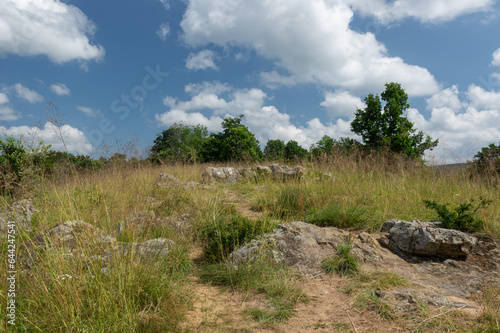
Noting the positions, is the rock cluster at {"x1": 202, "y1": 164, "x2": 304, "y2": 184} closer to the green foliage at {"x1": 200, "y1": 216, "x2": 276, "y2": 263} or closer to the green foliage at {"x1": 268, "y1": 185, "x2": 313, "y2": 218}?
the green foliage at {"x1": 268, "y1": 185, "x2": 313, "y2": 218}

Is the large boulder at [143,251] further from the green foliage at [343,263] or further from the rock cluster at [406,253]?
the green foliage at [343,263]

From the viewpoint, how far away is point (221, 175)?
1123 cm

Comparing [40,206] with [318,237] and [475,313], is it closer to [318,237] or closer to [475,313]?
[318,237]

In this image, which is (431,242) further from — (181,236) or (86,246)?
(86,246)

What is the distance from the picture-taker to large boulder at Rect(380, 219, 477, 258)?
12.6ft

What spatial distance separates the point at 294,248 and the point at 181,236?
67.4 inches

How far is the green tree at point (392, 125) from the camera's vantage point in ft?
46.9

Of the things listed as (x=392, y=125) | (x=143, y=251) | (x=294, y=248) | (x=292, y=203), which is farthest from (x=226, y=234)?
(x=392, y=125)

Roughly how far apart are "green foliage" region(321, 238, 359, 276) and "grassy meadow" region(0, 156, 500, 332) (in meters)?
0.54

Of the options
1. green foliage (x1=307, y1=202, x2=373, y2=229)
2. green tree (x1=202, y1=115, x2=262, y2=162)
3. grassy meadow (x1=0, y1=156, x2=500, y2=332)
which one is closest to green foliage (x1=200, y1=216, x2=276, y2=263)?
grassy meadow (x1=0, y1=156, x2=500, y2=332)

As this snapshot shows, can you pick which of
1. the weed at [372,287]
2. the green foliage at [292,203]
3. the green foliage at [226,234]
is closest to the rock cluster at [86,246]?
the green foliage at [226,234]

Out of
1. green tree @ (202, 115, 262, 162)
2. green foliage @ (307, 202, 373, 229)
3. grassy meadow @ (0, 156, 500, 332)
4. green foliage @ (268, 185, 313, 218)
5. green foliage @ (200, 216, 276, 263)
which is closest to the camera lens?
grassy meadow @ (0, 156, 500, 332)

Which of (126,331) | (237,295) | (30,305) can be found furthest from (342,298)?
(30,305)

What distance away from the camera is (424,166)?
27.5ft
